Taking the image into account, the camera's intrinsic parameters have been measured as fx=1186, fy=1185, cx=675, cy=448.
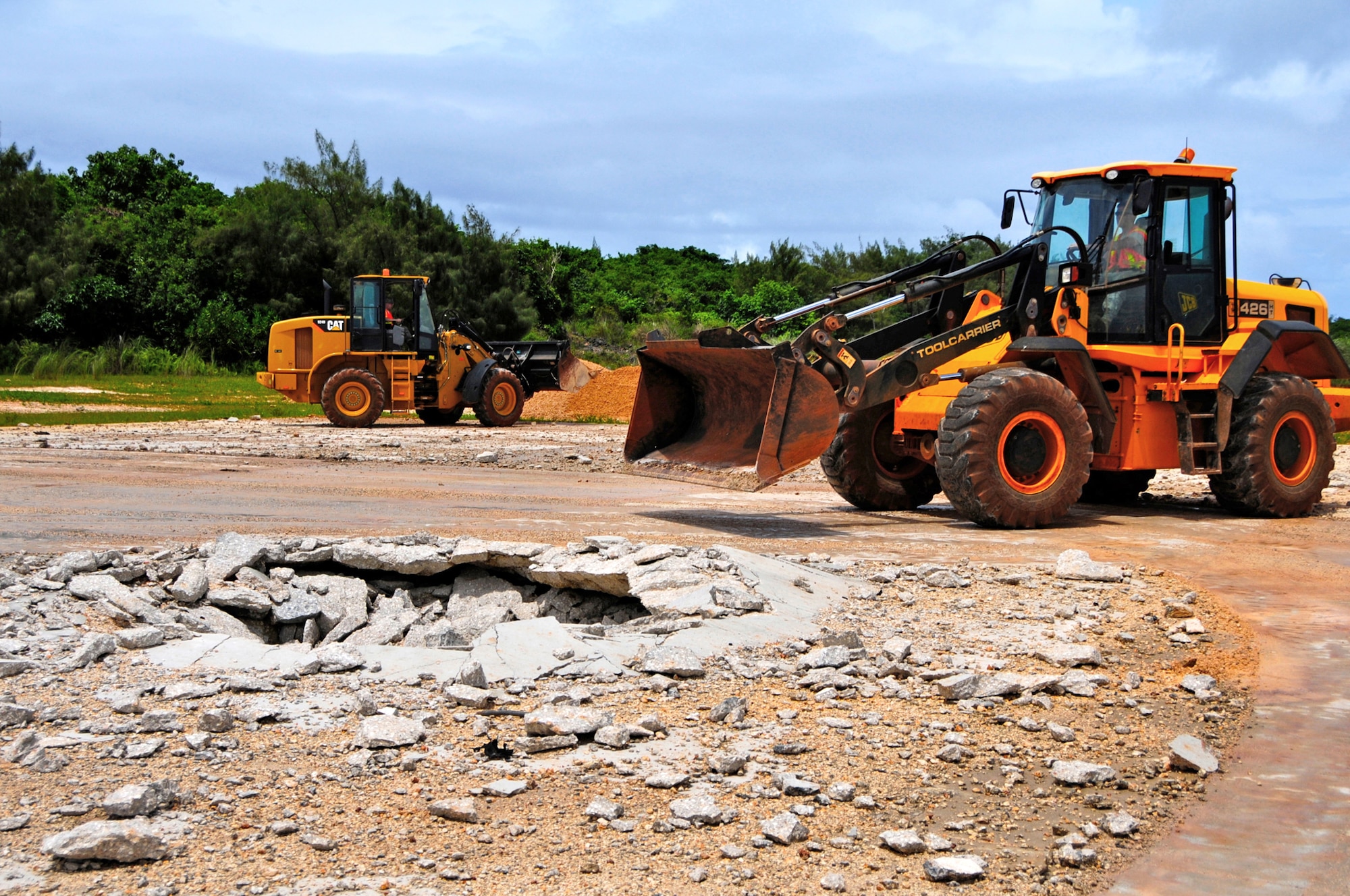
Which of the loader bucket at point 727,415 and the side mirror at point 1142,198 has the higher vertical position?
the side mirror at point 1142,198

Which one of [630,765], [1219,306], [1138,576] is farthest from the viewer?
[1219,306]

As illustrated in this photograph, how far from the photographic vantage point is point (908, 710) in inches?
190

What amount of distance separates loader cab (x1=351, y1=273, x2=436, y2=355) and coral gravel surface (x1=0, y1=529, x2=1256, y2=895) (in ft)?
51.6

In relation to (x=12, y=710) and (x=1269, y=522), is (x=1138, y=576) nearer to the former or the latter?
(x=1269, y=522)

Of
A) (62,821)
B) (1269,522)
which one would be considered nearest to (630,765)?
(62,821)

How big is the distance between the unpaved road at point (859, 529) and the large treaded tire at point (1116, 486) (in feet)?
0.91

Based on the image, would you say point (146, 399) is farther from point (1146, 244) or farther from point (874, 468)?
point (1146, 244)

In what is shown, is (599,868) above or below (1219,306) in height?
below

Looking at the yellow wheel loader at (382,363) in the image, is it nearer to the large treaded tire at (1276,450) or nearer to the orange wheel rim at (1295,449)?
the large treaded tire at (1276,450)

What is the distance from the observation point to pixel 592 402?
2591cm

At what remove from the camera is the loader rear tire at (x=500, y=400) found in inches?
882

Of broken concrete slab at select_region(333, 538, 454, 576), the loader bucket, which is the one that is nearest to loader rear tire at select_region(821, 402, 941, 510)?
the loader bucket

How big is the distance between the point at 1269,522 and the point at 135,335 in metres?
37.7

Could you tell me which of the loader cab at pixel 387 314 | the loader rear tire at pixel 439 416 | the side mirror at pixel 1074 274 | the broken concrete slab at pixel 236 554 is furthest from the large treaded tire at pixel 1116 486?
the loader rear tire at pixel 439 416
